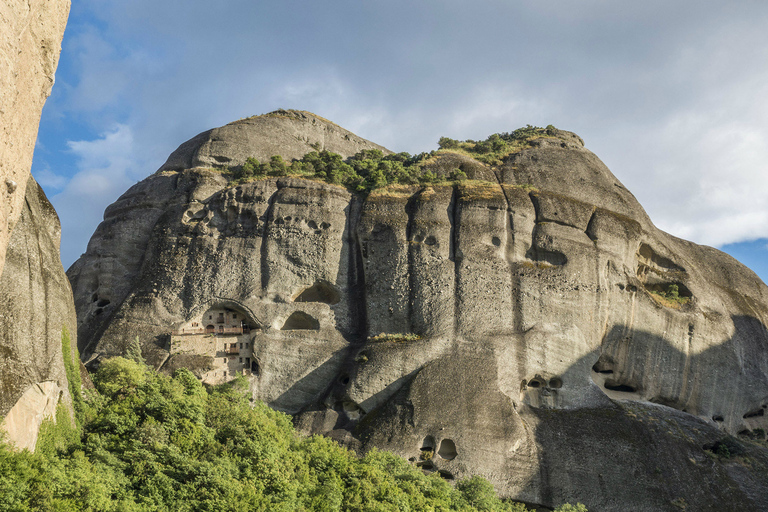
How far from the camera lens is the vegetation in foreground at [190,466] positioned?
55.9ft

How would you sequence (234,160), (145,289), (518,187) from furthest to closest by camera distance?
(234,160) → (518,187) → (145,289)

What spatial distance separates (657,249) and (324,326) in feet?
65.0

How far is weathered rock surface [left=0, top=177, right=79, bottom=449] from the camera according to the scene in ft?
54.7

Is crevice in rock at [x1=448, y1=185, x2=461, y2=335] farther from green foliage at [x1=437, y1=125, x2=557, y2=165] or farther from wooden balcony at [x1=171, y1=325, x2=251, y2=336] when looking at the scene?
wooden balcony at [x1=171, y1=325, x2=251, y2=336]

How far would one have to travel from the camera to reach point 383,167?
3991cm

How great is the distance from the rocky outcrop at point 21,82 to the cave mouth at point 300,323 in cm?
2331

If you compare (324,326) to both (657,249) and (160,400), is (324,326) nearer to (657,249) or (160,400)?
(160,400)

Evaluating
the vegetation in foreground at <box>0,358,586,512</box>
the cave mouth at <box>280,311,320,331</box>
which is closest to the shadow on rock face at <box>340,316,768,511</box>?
the vegetation in foreground at <box>0,358,586,512</box>

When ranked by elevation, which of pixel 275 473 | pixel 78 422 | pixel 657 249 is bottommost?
pixel 275 473

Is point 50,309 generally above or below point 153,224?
below

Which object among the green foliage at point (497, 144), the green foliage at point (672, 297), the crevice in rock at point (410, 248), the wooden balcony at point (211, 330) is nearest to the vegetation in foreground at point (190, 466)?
the wooden balcony at point (211, 330)

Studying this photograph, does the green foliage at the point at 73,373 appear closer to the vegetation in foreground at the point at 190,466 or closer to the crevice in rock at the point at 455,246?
the vegetation in foreground at the point at 190,466

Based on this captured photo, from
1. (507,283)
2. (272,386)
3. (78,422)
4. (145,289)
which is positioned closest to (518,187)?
(507,283)

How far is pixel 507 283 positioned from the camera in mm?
31750
